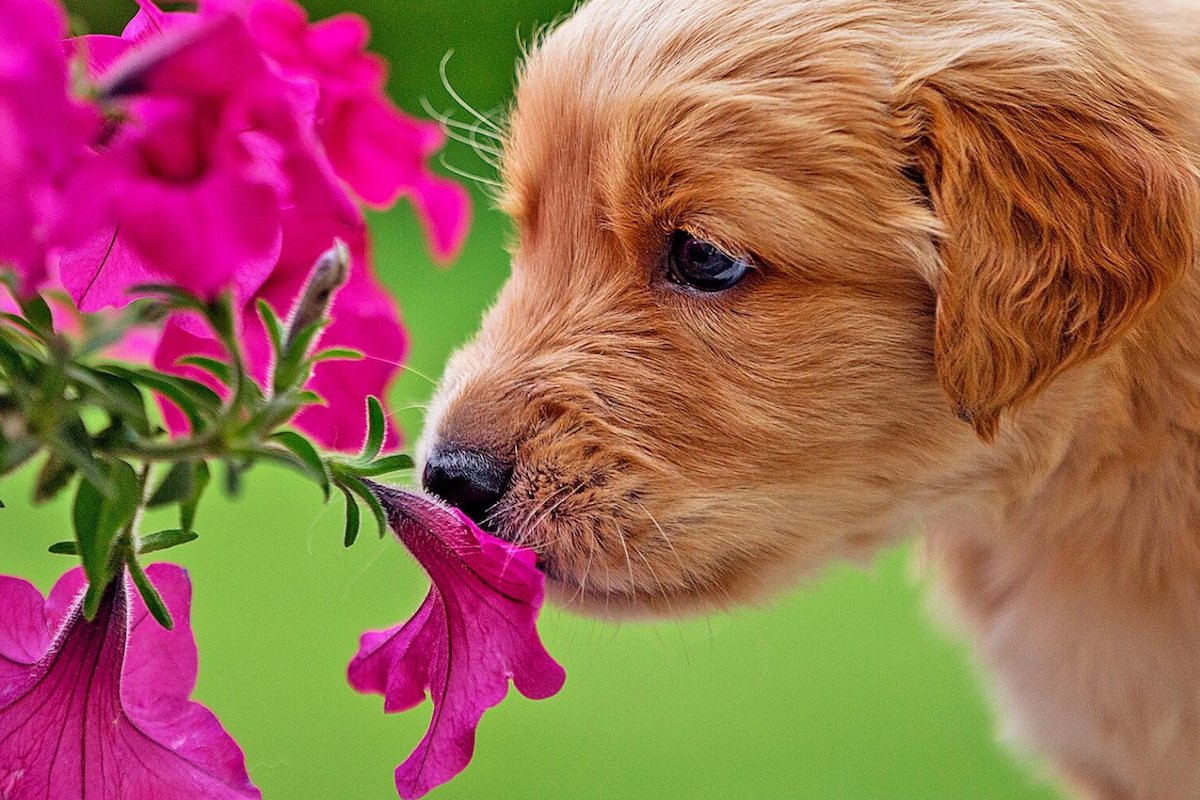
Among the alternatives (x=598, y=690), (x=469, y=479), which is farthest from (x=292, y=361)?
(x=598, y=690)

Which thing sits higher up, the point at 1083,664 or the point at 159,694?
the point at 159,694

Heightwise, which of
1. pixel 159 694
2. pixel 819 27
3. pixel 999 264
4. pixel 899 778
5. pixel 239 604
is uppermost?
pixel 819 27

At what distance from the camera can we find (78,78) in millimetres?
452

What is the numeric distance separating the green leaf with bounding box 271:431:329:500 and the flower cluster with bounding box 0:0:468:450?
0.06 meters

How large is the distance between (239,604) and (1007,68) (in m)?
1.99

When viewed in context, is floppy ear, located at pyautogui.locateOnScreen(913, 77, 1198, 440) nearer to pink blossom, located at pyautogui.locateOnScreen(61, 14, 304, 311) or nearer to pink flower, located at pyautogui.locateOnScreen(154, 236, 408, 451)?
pink flower, located at pyautogui.locateOnScreen(154, 236, 408, 451)

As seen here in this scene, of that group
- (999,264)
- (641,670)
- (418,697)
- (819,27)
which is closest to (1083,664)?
(999,264)

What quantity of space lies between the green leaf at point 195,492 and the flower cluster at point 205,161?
7cm

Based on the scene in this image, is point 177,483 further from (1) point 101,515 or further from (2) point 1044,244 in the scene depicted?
(2) point 1044,244

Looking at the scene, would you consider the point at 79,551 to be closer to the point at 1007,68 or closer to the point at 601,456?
the point at 601,456

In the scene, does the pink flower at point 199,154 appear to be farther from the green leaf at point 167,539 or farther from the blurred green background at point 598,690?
the blurred green background at point 598,690

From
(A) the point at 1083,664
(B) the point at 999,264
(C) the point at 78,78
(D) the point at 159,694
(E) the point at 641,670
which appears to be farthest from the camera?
(E) the point at 641,670

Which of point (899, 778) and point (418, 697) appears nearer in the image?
point (418, 697)

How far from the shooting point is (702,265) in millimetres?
982
